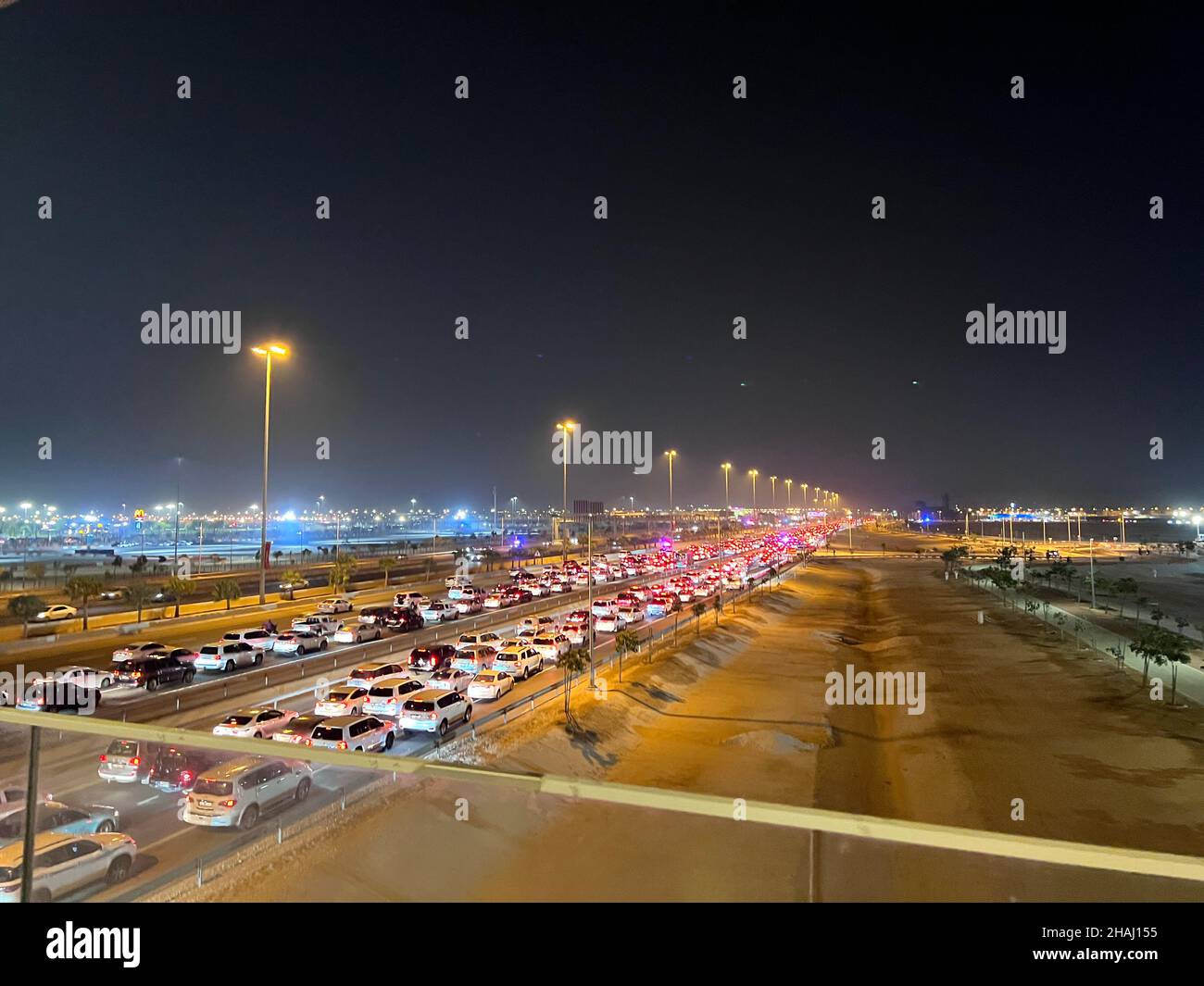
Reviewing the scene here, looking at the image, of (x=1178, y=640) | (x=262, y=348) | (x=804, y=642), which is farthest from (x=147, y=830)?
(x=804, y=642)

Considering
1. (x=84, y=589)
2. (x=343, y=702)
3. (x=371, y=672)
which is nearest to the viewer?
(x=343, y=702)

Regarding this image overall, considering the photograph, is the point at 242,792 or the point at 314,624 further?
the point at 314,624

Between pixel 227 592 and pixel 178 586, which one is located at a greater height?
pixel 178 586

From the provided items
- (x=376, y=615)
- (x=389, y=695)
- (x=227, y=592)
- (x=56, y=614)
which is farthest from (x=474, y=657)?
(x=56, y=614)

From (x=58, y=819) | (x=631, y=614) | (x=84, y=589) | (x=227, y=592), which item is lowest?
(x=631, y=614)

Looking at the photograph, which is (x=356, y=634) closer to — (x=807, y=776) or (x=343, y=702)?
(x=343, y=702)
